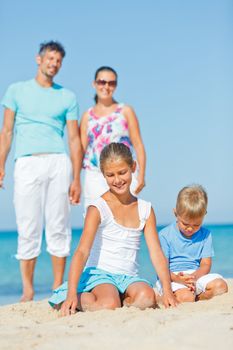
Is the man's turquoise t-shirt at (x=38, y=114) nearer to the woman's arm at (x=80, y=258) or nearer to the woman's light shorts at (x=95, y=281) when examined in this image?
the woman's arm at (x=80, y=258)

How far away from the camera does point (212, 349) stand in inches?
117

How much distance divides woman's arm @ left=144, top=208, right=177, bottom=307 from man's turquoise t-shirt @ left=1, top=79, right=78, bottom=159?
143cm

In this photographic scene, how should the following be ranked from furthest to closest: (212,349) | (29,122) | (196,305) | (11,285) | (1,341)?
1. (11,285)
2. (29,122)
3. (196,305)
4. (1,341)
5. (212,349)

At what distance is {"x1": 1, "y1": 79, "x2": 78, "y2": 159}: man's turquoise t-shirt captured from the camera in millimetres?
5727

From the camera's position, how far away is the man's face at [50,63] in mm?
5824

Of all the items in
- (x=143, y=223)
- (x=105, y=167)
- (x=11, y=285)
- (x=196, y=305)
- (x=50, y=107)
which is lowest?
(x=11, y=285)

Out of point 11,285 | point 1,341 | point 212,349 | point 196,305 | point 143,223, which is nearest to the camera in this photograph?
point 212,349

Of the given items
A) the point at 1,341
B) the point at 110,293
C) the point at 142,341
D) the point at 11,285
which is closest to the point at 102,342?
the point at 142,341

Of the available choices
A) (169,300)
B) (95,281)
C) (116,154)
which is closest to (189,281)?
(169,300)

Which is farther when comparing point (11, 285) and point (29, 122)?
point (11, 285)

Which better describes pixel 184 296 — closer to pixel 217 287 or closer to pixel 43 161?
pixel 217 287

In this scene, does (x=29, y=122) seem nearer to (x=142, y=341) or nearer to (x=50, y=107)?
(x=50, y=107)

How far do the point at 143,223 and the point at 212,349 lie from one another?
1760 millimetres

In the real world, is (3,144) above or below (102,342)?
above
